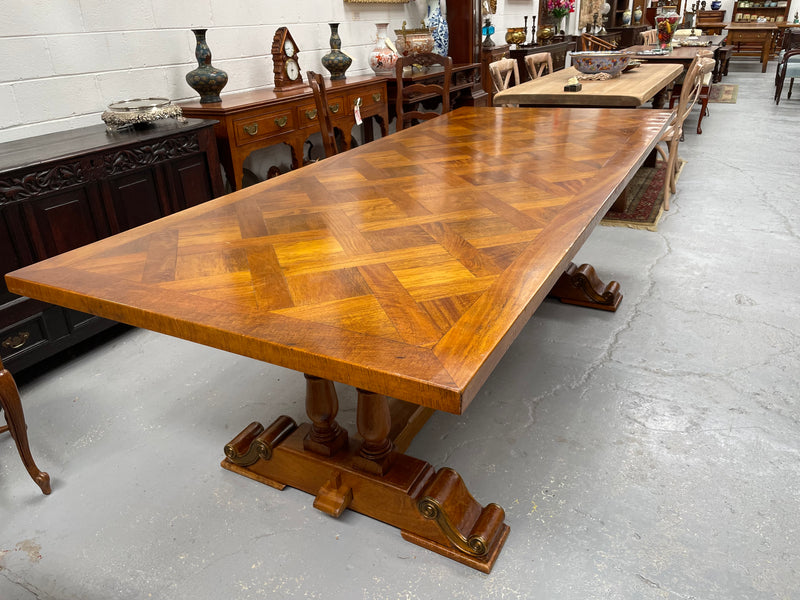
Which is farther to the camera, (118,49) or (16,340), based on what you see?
(118,49)

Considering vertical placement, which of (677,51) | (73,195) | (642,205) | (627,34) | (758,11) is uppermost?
(758,11)

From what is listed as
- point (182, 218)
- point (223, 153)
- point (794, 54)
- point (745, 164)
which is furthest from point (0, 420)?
point (794, 54)

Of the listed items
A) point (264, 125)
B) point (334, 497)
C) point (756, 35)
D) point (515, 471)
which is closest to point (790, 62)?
point (756, 35)

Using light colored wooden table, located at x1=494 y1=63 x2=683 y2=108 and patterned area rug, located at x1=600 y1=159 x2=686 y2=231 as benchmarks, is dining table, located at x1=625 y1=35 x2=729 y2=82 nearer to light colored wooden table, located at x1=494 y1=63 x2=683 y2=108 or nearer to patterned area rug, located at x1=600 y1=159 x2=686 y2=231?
patterned area rug, located at x1=600 y1=159 x2=686 y2=231

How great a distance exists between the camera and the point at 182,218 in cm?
149

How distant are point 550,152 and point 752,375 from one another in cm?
105

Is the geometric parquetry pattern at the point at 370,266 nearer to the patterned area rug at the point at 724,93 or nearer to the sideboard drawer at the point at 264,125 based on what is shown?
the sideboard drawer at the point at 264,125

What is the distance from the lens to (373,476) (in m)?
1.44

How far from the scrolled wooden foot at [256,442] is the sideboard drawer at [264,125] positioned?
5.63 ft

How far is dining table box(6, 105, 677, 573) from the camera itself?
35.0 inches

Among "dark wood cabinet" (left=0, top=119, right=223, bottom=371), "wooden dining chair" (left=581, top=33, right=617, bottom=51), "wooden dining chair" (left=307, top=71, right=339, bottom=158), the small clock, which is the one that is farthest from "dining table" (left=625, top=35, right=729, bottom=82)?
"dark wood cabinet" (left=0, top=119, right=223, bottom=371)

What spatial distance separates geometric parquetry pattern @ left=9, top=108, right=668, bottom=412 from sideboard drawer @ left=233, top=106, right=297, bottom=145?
3.57ft

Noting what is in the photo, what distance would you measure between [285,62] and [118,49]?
1014 mm

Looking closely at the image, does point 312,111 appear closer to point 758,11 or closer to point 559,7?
point 559,7
